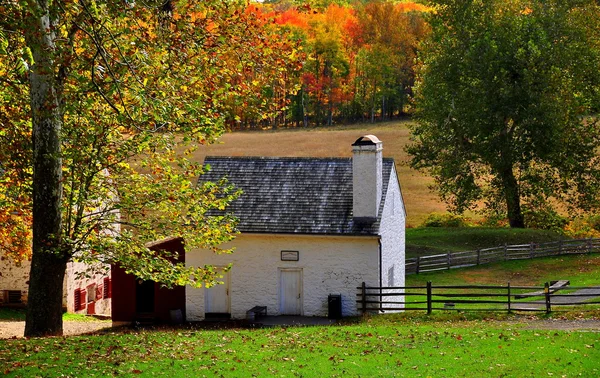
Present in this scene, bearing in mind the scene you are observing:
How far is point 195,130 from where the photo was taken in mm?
20641

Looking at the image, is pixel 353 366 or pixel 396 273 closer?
pixel 353 366

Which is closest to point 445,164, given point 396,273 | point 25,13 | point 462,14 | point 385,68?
point 462,14

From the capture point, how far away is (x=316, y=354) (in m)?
20.1

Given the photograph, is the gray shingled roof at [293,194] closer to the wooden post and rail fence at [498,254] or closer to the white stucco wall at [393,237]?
the white stucco wall at [393,237]

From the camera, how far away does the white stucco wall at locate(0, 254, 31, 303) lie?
34938 mm

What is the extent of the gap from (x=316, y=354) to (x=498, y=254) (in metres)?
26.4

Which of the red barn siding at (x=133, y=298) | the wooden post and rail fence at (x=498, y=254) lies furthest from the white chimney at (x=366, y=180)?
the wooden post and rail fence at (x=498, y=254)

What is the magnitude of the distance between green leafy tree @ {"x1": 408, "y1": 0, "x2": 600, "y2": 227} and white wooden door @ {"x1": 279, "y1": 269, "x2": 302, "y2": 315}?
23.6m

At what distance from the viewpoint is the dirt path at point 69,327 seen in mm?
27773

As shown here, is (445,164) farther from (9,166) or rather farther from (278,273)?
(9,166)

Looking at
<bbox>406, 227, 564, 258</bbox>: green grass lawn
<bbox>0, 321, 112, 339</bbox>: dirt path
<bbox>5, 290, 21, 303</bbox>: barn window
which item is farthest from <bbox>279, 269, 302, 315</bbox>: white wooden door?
<bbox>406, 227, 564, 258</bbox>: green grass lawn

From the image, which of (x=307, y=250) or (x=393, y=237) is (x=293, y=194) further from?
(x=393, y=237)

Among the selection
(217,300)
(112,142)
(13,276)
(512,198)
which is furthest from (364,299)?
(512,198)

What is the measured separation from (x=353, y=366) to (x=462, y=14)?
124 ft
